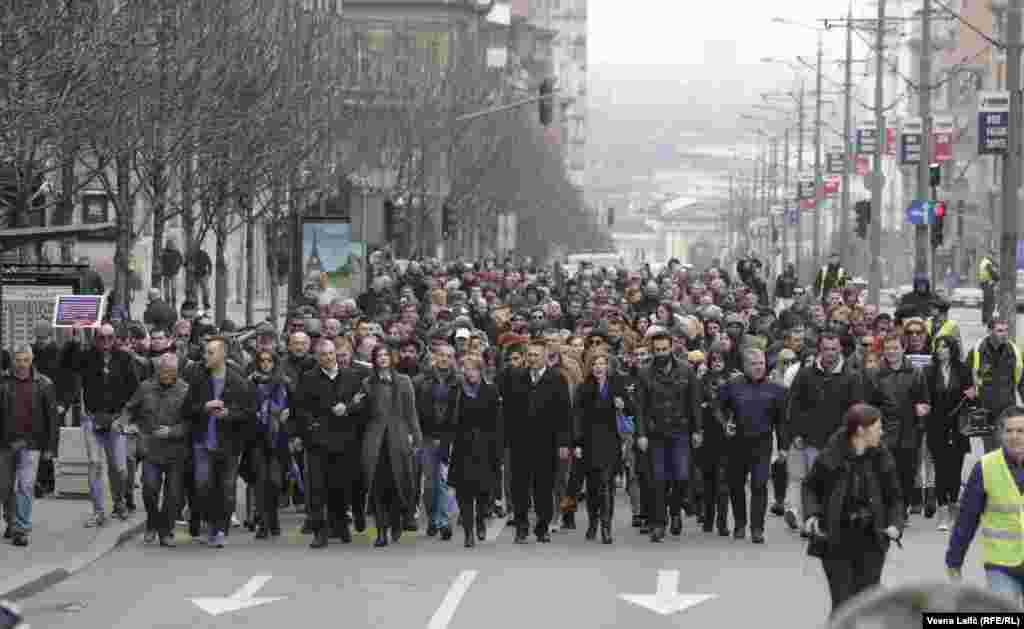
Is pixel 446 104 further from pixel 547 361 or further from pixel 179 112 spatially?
pixel 547 361

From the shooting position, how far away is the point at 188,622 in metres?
16.1

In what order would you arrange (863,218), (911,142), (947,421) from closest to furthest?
1. (947,421)
2. (911,142)
3. (863,218)

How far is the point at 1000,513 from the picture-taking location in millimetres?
12211

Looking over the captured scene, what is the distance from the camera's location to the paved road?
16172 mm

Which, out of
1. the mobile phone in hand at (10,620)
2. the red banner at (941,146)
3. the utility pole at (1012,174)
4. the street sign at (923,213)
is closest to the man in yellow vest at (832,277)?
the street sign at (923,213)

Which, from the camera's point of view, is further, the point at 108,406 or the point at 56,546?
the point at 108,406

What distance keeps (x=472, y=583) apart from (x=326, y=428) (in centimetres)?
287

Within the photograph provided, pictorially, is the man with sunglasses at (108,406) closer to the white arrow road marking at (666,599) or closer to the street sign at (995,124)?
the white arrow road marking at (666,599)

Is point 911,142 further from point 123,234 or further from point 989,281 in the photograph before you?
point 123,234

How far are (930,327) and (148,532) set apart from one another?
9641 mm

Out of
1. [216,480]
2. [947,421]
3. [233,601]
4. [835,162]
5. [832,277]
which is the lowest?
[233,601]

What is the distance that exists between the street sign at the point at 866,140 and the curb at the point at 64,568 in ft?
129

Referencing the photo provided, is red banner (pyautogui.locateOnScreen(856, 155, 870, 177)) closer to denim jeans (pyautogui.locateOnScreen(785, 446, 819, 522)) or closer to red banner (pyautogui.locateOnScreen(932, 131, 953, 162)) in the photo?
red banner (pyautogui.locateOnScreen(932, 131, 953, 162))

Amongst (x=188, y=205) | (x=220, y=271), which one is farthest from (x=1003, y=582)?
(x=220, y=271)
